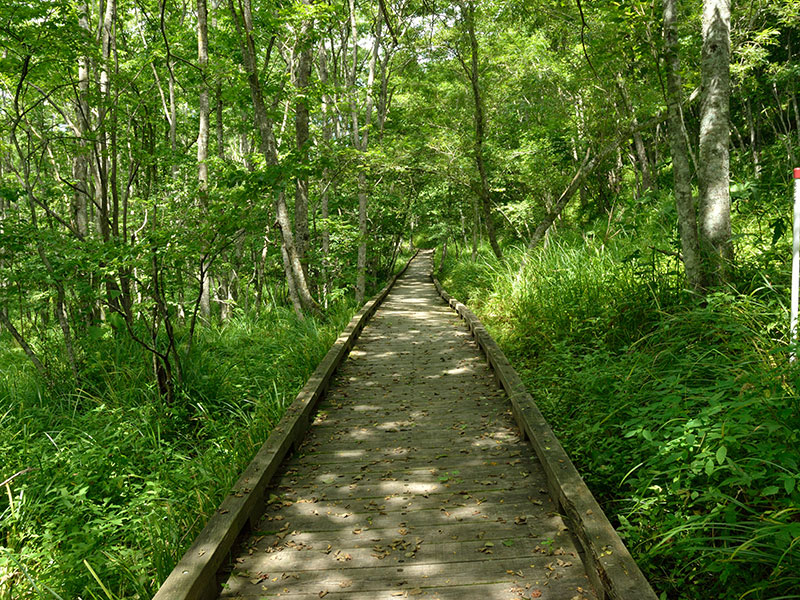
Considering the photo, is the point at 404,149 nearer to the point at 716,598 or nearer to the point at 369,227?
the point at 369,227

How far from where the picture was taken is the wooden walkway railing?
2.67 meters

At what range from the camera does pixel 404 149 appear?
37.9 ft

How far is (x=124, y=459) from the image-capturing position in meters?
4.65

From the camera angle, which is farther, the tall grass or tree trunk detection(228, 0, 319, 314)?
tree trunk detection(228, 0, 319, 314)

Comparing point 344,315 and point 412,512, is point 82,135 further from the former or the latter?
point 412,512

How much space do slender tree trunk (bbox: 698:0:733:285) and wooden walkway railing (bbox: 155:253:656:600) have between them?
2.33m

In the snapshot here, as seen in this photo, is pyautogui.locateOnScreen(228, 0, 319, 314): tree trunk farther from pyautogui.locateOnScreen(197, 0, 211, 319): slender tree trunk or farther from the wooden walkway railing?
the wooden walkway railing

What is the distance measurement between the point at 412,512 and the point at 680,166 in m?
4.41

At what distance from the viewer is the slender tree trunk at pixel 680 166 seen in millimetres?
5012

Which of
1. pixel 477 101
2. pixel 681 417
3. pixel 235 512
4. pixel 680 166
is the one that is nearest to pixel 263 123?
pixel 477 101

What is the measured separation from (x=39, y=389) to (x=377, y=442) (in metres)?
4.64

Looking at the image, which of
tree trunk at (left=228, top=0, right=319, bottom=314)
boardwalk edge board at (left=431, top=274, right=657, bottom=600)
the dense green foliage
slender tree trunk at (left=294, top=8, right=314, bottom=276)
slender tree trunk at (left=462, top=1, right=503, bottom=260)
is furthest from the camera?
slender tree trunk at (left=462, top=1, right=503, bottom=260)

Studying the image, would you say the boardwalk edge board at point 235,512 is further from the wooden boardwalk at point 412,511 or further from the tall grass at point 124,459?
the tall grass at point 124,459

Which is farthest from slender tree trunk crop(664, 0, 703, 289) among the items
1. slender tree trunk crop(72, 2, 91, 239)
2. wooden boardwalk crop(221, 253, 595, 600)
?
slender tree trunk crop(72, 2, 91, 239)
